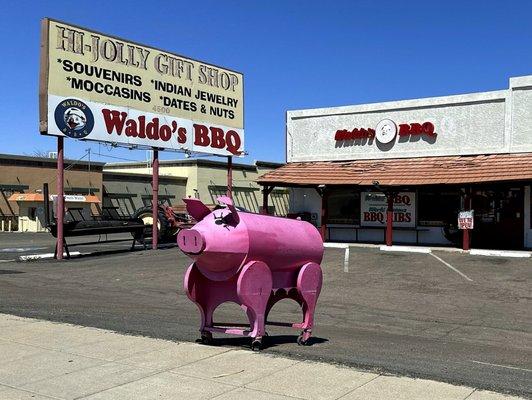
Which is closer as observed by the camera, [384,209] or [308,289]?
[308,289]

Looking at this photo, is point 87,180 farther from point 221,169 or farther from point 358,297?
point 358,297

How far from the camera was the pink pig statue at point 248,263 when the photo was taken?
6262 mm

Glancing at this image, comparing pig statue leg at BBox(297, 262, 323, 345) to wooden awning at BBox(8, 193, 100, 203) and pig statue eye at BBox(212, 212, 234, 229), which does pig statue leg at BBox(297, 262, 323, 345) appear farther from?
wooden awning at BBox(8, 193, 100, 203)

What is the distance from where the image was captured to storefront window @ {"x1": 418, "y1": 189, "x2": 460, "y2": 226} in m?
24.9

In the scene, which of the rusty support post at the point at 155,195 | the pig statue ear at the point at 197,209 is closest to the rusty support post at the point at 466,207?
the rusty support post at the point at 155,195

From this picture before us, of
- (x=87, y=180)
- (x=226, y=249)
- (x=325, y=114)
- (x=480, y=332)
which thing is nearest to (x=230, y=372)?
(x=226, y=249)

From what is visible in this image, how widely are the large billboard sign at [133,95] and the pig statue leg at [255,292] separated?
1551cm

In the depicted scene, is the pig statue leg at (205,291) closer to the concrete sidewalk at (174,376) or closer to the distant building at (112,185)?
the concrete sidewalk at (174,376)

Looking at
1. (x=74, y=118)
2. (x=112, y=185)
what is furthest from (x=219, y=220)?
(x=112, y=185)

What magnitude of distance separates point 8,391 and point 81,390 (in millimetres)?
635

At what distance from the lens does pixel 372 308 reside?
37.9ft

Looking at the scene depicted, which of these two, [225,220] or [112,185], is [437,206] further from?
[112,185]

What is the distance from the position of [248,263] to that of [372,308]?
5.90 m

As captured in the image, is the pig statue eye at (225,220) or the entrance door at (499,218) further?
the entrance door at (499,218)
